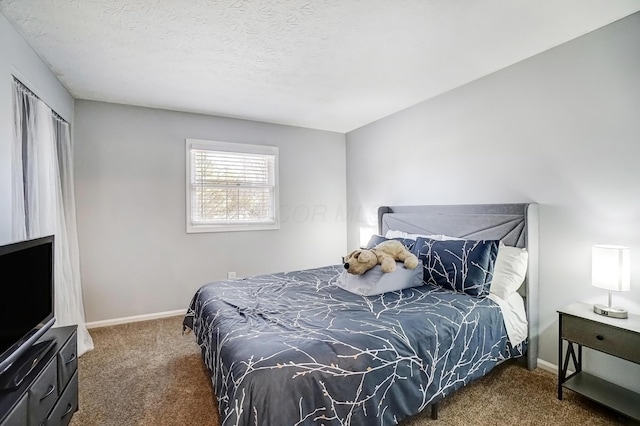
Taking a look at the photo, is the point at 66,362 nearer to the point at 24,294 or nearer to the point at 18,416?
the point at 24,294

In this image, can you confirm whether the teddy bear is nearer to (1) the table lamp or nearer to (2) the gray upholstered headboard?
(2) the gray upholstered headboard

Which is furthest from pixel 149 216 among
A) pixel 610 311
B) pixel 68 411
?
pixel 610 311

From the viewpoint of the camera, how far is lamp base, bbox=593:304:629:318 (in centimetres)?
184

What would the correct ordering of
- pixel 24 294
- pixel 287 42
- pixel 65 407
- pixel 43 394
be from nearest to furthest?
pixel 43 394, pixel 24 294, pixel 65 407, pixel 287 42

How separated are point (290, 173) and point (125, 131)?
6.59 ft

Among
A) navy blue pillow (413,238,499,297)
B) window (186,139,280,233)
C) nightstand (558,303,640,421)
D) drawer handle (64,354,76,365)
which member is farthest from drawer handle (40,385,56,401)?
nightstand (558,303,640,421)

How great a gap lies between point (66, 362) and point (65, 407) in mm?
231

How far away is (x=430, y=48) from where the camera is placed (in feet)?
7.50

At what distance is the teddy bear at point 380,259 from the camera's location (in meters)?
2.34

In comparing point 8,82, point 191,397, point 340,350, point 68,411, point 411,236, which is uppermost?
point 8,82

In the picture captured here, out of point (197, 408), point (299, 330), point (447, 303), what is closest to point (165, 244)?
point (197, 408)

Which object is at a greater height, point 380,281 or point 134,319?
point 380,281

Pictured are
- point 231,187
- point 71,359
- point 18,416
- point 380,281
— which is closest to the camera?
point 18,416

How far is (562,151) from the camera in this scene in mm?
2289
